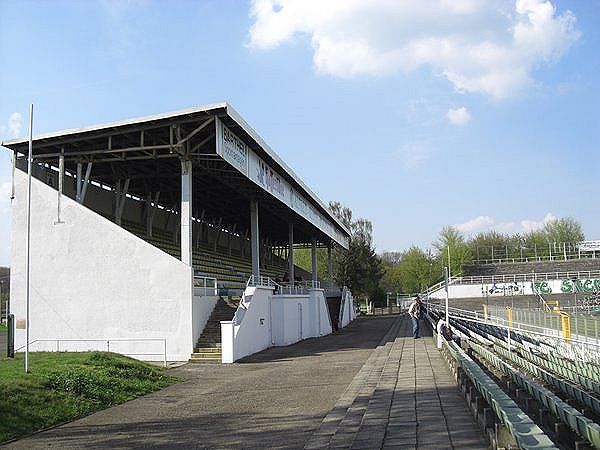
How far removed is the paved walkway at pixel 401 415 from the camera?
22.9 ft

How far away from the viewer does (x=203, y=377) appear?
1620 centimetres

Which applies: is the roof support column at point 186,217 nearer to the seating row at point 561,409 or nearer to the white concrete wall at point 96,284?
the white concrete wall at point 96,284

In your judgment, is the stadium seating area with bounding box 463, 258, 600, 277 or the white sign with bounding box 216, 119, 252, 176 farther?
the stadium seating area with bounding box 463, 258, 600, 277

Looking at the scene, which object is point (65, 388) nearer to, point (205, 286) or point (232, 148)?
point (205, 286)

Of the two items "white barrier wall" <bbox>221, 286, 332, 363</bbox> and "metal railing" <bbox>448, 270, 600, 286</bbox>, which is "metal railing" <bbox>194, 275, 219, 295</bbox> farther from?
"metal railing" <bbox>448, 270, 600, 286</bbox>

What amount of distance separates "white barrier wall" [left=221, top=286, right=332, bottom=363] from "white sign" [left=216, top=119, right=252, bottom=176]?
4.86m

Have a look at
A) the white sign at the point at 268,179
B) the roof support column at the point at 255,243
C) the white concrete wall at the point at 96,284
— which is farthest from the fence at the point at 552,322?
the roof support column at the point at 255,243

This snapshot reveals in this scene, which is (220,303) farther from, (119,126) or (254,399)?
(254,399)

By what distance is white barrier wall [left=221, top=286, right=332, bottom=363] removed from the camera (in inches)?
793

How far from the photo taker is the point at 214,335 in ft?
71.5

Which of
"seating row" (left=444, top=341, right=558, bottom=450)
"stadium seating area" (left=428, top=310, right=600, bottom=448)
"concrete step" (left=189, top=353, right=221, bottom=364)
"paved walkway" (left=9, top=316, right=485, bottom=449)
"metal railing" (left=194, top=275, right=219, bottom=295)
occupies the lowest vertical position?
"concrete step" (left=189, top=353, right=221, bottom=364)

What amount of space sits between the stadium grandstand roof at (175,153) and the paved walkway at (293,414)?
9.54 metres

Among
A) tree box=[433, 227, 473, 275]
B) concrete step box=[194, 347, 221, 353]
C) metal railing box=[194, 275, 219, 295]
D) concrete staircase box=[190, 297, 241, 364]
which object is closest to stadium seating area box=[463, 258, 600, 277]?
tree box=[433, 227, 473, 275]

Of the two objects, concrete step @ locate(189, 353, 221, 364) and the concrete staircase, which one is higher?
the concrete staircase
